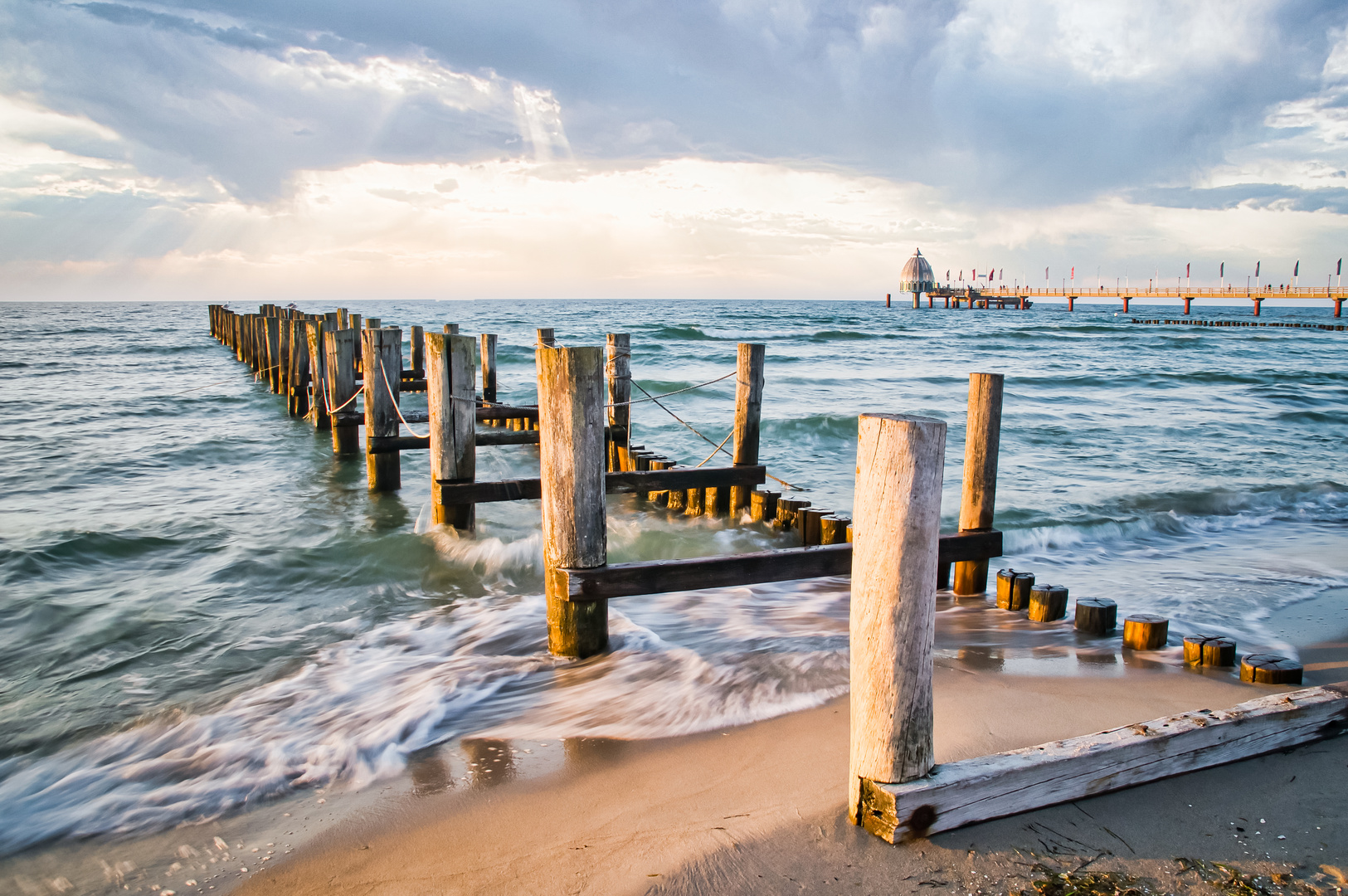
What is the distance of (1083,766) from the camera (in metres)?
2.67

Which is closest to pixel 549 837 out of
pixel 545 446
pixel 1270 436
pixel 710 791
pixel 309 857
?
pixel 710 791

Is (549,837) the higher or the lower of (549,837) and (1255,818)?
the lower

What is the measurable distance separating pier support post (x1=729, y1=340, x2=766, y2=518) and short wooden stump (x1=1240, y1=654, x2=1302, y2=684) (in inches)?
146

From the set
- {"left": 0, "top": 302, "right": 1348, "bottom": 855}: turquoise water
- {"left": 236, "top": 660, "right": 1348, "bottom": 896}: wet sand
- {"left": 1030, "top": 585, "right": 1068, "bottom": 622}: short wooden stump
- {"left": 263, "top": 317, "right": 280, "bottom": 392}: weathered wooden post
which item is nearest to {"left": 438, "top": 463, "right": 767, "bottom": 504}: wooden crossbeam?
{"left": 0, "top": 302, "right": 1348, "bottom": 855}: turquoise water

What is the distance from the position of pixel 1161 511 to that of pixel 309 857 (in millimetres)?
9306

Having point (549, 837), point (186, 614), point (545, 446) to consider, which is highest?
point (545, 446)

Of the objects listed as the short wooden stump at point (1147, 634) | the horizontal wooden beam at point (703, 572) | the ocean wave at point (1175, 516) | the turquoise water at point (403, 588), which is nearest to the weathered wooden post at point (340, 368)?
the turquoise water at point (403, 588)

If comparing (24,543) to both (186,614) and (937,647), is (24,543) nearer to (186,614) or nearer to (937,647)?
(186,614)

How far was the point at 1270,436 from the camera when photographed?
1379cm

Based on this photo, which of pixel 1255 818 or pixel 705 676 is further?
pixel 705 676

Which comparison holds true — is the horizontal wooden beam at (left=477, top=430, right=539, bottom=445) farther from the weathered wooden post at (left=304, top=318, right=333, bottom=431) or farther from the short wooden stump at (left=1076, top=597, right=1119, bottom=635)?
the short wooden stump at (left=1076, top=597, right=1119, bottom=635)

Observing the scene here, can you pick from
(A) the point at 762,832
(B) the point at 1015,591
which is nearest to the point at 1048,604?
(B) the point at 1015,591

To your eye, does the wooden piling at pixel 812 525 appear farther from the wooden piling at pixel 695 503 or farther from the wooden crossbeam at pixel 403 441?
the wooden crossbeam at pixel 403 441

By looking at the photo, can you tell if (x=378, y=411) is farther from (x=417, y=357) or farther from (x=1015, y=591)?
(x=417, y=357)
